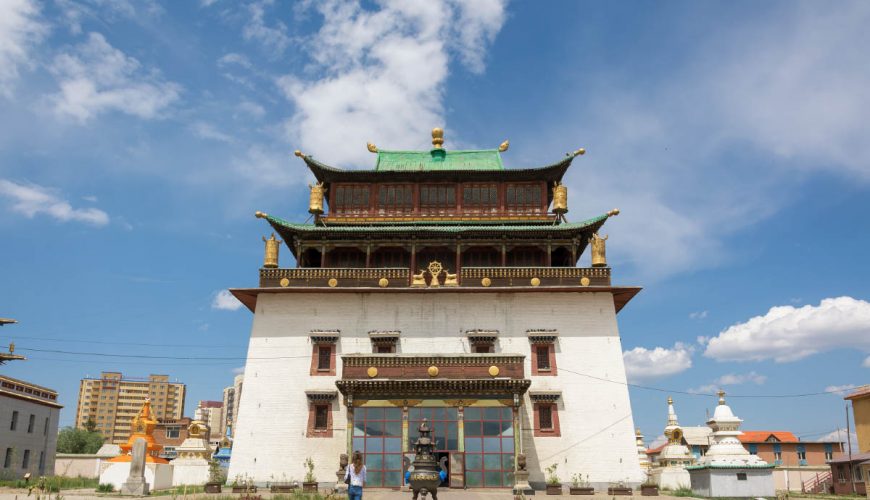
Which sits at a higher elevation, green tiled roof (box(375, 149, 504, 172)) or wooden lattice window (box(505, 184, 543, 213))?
green tiled roof (box(375, 149, 504, 172))

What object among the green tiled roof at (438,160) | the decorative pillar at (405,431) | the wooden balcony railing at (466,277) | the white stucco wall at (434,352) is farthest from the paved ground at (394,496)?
the green tiled roof at (438,160)

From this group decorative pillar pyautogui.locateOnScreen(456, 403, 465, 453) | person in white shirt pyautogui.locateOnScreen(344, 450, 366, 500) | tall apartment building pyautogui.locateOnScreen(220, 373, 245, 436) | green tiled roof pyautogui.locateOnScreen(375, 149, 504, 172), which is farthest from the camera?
tall apartment building pyautogui.locateOnScreen(220, 373, 245, 436)

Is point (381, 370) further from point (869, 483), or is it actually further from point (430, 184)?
point (869, 483)

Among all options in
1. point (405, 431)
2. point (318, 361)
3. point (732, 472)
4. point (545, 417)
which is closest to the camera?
point (732, 472)

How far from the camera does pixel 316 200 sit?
38688mm

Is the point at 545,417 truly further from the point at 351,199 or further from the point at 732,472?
the point at 351,199

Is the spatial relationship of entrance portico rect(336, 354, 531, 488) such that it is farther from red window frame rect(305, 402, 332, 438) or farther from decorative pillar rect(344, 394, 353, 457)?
red window frame rect(305, 402, 332, 438)

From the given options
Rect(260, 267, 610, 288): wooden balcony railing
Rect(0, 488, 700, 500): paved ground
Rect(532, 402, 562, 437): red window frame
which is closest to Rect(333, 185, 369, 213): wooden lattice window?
Rect(260, 267, 610, 288): wooden balcony railing

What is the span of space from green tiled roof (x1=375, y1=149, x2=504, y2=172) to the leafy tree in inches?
2370

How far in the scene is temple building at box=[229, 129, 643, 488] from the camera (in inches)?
1180

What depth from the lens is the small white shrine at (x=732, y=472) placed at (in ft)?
74.1

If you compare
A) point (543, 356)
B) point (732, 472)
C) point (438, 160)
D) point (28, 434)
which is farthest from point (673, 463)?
point (28, 434)

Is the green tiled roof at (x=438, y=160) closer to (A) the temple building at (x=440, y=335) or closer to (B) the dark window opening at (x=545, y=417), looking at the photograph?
(A) the temple building at (x=440, y=335)

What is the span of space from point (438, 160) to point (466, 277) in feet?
33.4
